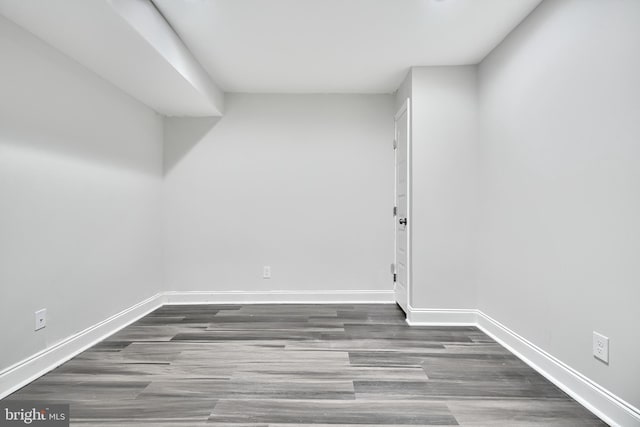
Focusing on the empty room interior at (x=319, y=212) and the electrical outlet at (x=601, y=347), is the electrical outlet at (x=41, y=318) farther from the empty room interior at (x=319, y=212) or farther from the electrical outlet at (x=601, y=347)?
the electrical outlet at (x=601, y=347)

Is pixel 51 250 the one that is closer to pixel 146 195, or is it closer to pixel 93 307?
pixel 93 307

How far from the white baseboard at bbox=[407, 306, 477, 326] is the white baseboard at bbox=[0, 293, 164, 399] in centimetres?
251

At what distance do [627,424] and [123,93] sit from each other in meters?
3.91

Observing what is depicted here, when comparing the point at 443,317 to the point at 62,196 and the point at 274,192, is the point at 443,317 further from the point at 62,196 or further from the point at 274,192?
the point at 62,196

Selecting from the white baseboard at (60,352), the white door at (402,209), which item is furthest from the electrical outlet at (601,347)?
the white baseboard at (60,352)

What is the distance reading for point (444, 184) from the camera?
3.03 meters

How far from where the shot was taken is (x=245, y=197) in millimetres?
3703

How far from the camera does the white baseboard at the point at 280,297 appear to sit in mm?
3682

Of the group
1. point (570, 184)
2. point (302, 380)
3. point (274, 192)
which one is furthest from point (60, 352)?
point (570, 184)

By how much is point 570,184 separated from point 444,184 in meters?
1.18

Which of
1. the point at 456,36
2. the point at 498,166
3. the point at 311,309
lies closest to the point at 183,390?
the point at 311,309

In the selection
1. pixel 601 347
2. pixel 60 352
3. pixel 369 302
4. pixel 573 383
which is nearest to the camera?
pixel 601 347

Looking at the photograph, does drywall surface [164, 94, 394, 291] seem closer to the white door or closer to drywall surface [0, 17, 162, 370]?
the white door

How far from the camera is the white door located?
315 centimetres
